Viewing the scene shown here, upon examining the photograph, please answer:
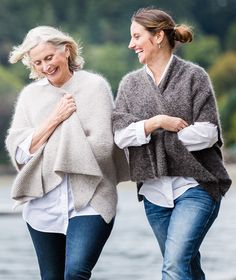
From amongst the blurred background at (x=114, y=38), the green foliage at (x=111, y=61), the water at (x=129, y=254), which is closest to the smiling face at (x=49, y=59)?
the water at (x=129, y=254)

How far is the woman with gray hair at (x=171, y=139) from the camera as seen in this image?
5281mm

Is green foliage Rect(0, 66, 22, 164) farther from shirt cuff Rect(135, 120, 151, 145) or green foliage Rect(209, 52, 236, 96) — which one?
shirt cuff Rect(135, 120, 151, 145)

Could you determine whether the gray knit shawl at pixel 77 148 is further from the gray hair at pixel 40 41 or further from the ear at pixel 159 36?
the ear at pixel 159 36

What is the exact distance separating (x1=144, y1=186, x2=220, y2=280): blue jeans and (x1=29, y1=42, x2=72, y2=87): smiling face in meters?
0.70

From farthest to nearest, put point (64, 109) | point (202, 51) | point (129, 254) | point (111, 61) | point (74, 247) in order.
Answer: point (202, 51) → point (111, 61) → point (129, 254) → point (64, 109) → point (74, 247)

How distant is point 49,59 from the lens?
210 inches

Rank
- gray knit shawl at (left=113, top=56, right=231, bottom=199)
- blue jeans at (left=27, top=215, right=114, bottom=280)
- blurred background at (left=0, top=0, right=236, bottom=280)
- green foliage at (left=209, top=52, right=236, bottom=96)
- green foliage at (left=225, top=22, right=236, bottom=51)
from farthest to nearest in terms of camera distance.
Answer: green foliage at (left=225, top=22, right=236, bottom=51) → green foliage at (left=209, top=52, right=236, bottom=96) → blurred background at (left=0, top=0, right=236, bottom=280) → gray knit shawl at (left=113, top=56, right=231, bottom=199) → blue jeans at (left=27, top=215, right=114, bottom=280)

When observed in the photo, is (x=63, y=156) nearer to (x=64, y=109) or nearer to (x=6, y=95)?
(x=64, y=109)

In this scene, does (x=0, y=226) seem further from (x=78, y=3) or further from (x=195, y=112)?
(x=78, y=3)

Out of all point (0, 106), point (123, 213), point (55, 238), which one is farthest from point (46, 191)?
point (0, 106)

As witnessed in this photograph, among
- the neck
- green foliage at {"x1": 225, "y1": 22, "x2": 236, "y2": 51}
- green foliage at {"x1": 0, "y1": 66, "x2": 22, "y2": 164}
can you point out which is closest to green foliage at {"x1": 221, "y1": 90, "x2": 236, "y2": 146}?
green foliage at {"x1": 0, "y1": 66, "x2": 22, "y2": 164}

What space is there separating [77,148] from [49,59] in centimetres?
39

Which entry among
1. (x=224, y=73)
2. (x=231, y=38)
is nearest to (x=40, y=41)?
(x=224, y=73)

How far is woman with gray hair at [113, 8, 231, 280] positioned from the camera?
528 centimetres
